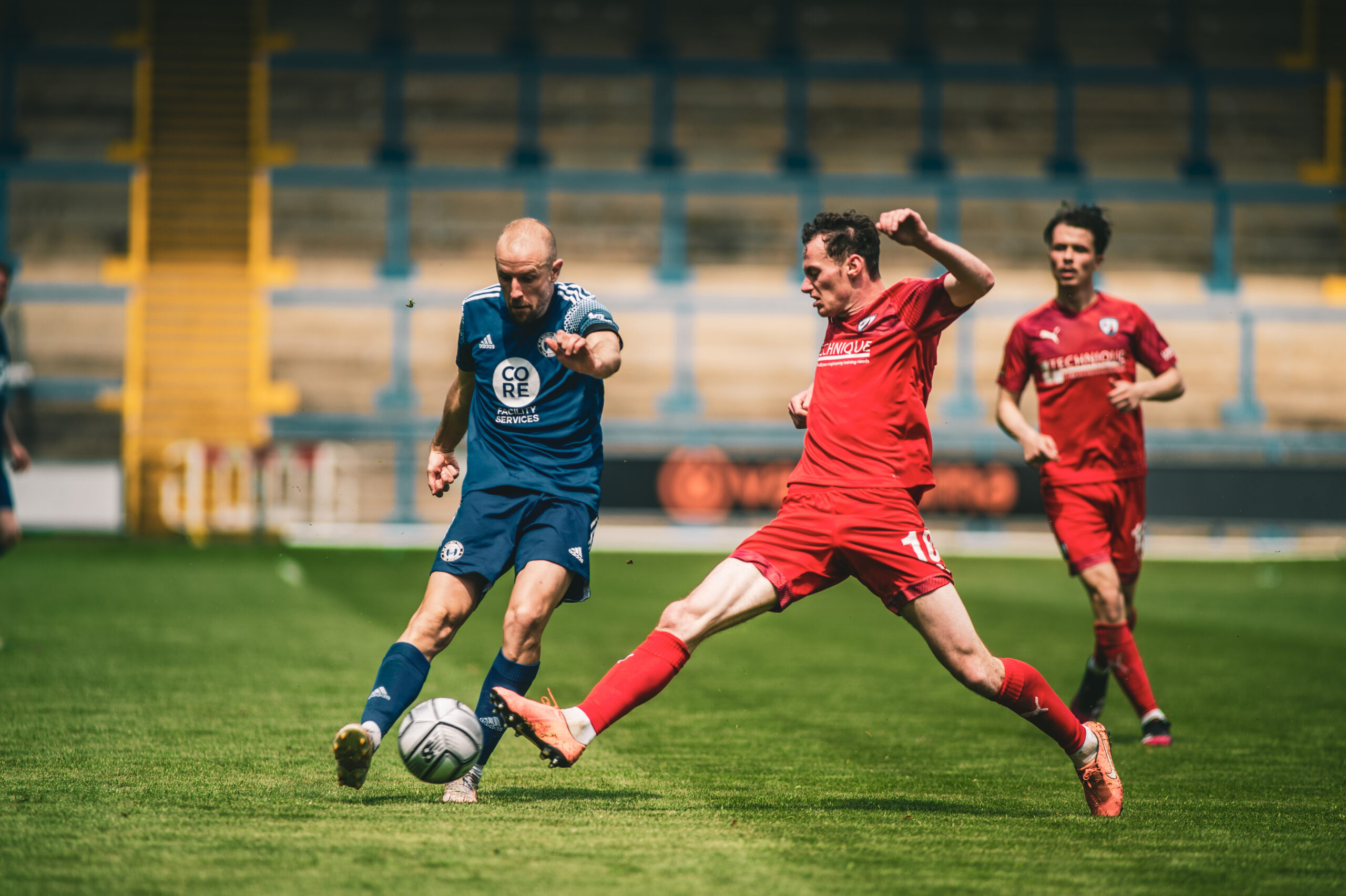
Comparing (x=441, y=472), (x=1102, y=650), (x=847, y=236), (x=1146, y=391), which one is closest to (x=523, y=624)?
(x=441, y=472)

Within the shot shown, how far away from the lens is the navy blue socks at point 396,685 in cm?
446

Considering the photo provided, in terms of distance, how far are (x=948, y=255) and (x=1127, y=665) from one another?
9.00 ft

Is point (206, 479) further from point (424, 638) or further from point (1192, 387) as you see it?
point (424, 638)

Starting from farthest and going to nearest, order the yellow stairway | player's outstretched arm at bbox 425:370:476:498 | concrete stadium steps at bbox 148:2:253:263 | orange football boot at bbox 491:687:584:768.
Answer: concrete stadium steps at bbox 148:2:253:263, the yellow stairway, player's outstretched arm at bbox 425:370:476:498, orange football boot at bbox 491:687:584:768

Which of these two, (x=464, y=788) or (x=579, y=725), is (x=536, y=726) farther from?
(x=464, y=788)

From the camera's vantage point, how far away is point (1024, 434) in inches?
241

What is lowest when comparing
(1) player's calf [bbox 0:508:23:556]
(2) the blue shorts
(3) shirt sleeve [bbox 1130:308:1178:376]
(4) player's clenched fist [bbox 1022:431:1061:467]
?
(1) player's calf [bbox 0:508:23:556]

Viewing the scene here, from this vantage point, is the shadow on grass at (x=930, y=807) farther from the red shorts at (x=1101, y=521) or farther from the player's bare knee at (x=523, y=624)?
the red shorts at (x=1101, y=521)

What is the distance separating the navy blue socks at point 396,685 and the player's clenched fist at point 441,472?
612 millimetres

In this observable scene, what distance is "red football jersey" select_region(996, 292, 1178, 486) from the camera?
6.47 meters

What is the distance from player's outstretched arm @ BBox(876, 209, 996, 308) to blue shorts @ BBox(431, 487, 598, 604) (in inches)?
54.2

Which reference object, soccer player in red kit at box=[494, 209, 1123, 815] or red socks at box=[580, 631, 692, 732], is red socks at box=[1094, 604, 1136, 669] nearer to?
soccer player in red kit at box=[494, 209, 1123, 815]

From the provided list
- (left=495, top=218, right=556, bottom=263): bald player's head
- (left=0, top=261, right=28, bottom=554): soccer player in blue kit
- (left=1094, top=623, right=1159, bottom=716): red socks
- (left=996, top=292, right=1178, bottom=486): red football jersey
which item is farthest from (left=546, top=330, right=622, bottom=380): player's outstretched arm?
(left=0, top=261, right=28, bottom=554): soccer player in blue kit

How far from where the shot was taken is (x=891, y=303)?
472 cm
